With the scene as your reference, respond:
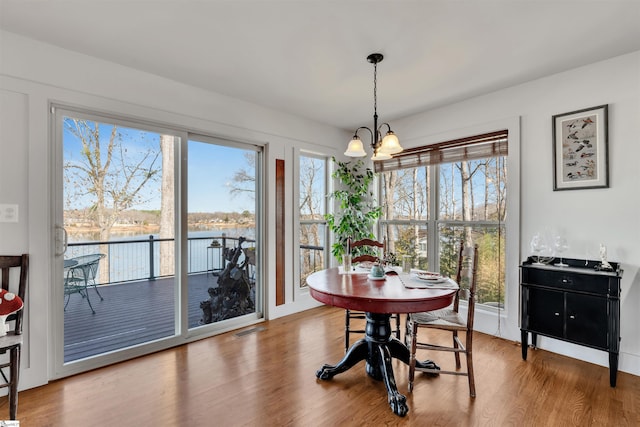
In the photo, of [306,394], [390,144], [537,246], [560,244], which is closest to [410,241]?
[537,246]

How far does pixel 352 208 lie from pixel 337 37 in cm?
242

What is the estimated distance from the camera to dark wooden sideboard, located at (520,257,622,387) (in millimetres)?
2348

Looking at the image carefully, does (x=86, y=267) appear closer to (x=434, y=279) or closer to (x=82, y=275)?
(x=82, y=275)

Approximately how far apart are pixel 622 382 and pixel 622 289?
72 centimetres

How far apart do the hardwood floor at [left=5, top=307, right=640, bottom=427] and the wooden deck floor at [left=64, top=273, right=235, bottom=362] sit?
0.27 m

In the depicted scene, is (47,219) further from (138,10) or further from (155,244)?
(138,10)

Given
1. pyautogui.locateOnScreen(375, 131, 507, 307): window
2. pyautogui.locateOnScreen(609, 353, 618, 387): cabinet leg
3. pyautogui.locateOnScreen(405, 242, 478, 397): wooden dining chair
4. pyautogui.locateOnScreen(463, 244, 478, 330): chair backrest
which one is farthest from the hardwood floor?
pyautogui.locateOnScreen(375, 131, 507, 307): window

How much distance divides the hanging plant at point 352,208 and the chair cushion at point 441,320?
185 cm

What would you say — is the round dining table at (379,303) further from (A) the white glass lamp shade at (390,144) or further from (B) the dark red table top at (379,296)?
(A) the white glass lamp shade at (390,144)

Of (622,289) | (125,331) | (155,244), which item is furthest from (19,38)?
(622,289)

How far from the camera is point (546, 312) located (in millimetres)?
2691

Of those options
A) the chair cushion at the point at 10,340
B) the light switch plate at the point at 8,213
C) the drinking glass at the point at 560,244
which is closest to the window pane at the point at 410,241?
the drinking glass at the point at 560,244

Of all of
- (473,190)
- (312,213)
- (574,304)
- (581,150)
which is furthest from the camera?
(312,213)

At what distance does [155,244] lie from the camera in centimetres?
312
